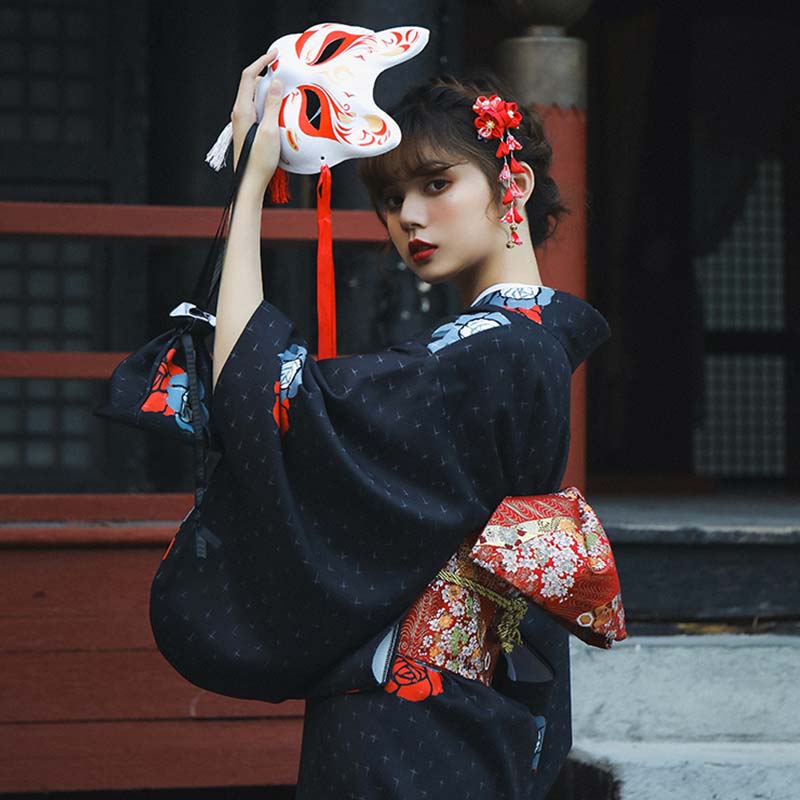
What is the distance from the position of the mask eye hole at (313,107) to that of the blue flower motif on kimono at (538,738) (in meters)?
1.04

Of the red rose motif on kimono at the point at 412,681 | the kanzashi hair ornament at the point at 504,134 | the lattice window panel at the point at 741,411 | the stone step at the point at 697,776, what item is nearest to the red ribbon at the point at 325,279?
the kanzashi hair ornament at the point at 504,134

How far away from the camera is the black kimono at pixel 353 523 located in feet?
7.14

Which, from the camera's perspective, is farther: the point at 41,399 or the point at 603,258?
the point at 603,258

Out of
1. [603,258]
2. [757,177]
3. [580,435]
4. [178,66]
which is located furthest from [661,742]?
[757,177]

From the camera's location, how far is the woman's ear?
95.5 inches

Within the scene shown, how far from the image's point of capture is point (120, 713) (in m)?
3.66

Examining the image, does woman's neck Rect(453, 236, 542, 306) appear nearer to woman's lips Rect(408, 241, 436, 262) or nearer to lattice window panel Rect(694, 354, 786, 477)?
woman's lips Rect(408, 241, 436, 262)

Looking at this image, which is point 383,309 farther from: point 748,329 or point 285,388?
point 748,329

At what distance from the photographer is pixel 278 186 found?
7.81ft

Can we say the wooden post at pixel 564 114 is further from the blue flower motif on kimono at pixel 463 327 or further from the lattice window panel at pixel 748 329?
the lattice window panel at pixel 748 329

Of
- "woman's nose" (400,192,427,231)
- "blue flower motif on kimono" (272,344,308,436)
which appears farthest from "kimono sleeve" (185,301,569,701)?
"woman's nose" (400,192,427,231)

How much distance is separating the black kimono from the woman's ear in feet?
0.84

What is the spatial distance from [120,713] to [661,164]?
4.94 m

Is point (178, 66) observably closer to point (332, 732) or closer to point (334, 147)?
point (334, 147)
